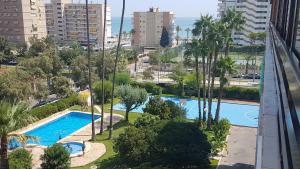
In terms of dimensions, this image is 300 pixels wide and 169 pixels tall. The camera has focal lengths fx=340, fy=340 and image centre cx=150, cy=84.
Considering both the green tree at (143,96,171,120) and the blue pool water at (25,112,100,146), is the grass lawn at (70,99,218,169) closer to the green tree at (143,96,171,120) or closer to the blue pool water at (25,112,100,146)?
the blue pool water at (25,112,100,146)

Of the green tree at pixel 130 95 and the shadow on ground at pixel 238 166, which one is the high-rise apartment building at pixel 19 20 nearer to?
the green tree at pixel 130 95

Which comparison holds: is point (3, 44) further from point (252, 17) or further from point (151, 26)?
point (252, 17)

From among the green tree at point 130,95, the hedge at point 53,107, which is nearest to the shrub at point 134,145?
the green tree at point 130,95

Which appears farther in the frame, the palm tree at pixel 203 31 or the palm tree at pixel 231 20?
the palm tree at pixel 231 20

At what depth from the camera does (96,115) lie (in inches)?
1271

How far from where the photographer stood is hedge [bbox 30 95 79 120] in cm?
2992

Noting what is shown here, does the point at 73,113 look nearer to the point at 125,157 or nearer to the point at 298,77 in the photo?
the point at 125,157

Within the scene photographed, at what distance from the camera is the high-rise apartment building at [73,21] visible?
3932 inches

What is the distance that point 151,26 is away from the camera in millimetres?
101688

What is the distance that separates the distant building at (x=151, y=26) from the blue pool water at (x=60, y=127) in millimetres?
69828

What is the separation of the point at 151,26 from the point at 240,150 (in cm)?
8102

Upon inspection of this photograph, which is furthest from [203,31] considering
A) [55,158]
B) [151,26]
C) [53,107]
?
[151,26]

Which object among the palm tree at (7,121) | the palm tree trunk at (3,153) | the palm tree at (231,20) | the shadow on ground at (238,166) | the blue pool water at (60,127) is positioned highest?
the palm tree at (231,20)

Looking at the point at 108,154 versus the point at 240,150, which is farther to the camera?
the point at 240,150
